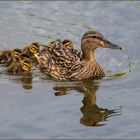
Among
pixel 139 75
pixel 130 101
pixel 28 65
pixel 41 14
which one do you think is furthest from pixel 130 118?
pixel 41 14

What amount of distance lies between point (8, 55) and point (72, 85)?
1.16 meters

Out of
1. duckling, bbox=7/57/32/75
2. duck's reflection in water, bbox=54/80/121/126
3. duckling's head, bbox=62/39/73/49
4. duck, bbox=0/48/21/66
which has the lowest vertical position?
duck's reflection in water, bbox=54/80/121/126

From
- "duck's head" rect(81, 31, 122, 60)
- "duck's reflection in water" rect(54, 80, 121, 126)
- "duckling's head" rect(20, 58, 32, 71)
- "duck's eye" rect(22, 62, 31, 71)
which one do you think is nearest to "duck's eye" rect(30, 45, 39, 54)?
"duckling's head" rect(20, 58, 32, 71)

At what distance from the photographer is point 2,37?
1059 centimetres

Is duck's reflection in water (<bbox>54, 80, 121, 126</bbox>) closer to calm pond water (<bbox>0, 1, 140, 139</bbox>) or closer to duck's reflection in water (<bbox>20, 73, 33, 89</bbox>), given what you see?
calm pond water (<bbox>0, 1, 140, 139</bbox>)

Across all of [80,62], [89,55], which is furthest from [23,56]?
[89,55]

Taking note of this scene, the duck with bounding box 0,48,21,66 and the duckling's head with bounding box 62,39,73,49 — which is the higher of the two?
the duckling's head with bounding box 62,39,73,49

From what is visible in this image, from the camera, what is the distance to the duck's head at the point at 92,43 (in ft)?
30.7

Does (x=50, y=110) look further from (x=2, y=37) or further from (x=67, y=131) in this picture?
(x=2, y=37)

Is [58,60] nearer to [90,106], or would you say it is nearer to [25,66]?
[25,66]

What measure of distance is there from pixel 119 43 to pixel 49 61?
43.6 inches

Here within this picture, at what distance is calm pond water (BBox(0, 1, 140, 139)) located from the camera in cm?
769

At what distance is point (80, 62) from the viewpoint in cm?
957

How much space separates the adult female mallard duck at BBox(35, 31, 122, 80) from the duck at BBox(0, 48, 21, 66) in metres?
0.49
